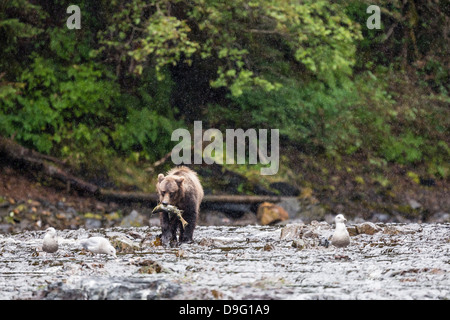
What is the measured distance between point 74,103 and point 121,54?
1.60m

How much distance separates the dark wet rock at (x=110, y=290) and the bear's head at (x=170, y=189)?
3239 mm

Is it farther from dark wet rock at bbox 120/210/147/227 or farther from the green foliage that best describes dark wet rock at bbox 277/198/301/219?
dark wet rock at bbox 120/210/147/227

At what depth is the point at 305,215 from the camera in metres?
15.2

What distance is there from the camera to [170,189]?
370 inches

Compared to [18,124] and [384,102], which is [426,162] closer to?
[384,102]

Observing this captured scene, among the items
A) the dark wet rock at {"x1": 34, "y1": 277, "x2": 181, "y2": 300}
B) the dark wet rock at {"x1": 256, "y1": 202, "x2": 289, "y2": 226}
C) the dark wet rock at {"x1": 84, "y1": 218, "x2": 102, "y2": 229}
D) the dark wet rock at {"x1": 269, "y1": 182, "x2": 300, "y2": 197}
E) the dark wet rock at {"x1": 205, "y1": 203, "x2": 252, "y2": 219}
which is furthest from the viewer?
the dark wet rock at {"x1": 269, "y1": 182, "x2": 300, "y2": 197}

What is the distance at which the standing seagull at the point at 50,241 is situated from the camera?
8.68 metres

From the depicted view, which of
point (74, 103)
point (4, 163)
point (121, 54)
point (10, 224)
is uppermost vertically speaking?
point (121, 54)

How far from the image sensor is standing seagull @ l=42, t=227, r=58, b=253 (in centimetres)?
868

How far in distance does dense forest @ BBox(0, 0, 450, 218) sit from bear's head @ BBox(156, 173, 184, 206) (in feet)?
19.0

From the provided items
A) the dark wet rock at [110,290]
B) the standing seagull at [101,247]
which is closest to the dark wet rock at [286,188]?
the standing seagull at [101,247]

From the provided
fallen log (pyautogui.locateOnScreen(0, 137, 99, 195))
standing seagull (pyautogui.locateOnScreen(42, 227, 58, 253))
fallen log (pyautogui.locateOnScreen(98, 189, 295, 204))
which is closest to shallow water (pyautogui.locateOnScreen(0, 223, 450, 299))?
standing seagull (pyautogui.locateOnScreen(42, 227, 58, 253))

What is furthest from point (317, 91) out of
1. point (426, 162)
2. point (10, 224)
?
point (10, 224)

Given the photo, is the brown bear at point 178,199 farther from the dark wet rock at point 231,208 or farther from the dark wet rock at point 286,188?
the dark wet rock at point 286,188
